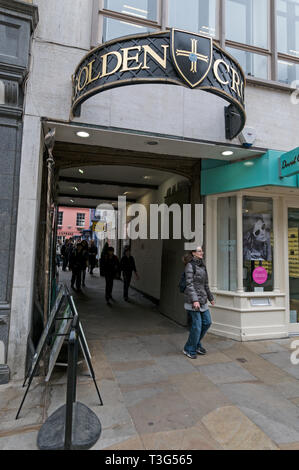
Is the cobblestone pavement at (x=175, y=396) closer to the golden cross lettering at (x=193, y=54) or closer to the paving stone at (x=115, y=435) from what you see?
the paving stone at (x=115, y=435)

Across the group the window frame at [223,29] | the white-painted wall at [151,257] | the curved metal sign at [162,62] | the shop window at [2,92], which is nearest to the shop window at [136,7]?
the window frame at [223,29]

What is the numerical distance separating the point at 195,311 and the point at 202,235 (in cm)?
218

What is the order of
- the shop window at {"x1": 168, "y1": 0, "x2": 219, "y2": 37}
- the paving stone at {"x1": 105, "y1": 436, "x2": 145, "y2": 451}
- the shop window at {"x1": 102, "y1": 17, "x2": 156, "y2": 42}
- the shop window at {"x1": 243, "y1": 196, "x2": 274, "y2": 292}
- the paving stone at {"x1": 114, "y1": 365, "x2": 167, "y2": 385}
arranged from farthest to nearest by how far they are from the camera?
the shop window at {"x1": 243, "y1": 196, "x2": 274, "y2": 292} → the shop window at {"x1": 168, "y1": 0, "x2": 219, "y2": 37} → the shop window at {"x1": 102, "y1": 17, "x2": 156, "y2": 42} → the paving stone at {"x1": 114, "y1": 365, "x2": 167, "y2": 385} → the paving stone at {"x1": 105, "y1": 436, "x2": 145, "y2": 451}

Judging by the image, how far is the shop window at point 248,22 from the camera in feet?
19.5

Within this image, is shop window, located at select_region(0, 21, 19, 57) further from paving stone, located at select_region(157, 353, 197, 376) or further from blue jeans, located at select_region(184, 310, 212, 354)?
paving stone, located at select_region(157, 353, 197, 376)

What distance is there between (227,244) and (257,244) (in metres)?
0.63

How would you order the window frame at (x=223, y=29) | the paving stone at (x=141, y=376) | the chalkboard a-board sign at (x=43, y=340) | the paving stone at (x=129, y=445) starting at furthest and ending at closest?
1. the window frame at (x=223, y=29)
2. the paving stone at (x=141, y=376)
3. the chalkboard a-board sign at (x=43, y=340)
4. the paving stone at (x=129, y=445)

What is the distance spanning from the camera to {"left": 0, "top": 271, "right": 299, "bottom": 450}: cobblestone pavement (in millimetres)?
2752

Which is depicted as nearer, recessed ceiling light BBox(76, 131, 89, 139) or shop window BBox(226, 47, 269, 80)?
recessed ceiling light BBox(76, 131, 89, 139)

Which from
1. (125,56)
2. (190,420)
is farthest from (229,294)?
(125,56)

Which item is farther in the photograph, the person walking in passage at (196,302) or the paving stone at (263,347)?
A: the paving stone at (263,347)

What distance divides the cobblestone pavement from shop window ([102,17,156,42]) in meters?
5.53

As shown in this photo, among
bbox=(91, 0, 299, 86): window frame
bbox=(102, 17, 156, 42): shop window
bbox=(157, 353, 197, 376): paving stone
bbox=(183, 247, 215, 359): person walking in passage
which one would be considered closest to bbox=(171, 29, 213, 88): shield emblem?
bbox=(91, 0, 299, 86): window frame

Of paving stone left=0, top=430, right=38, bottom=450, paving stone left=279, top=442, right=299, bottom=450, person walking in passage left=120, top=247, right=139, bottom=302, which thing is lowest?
paving stone left=0, top=430, right=38, bottom=450
